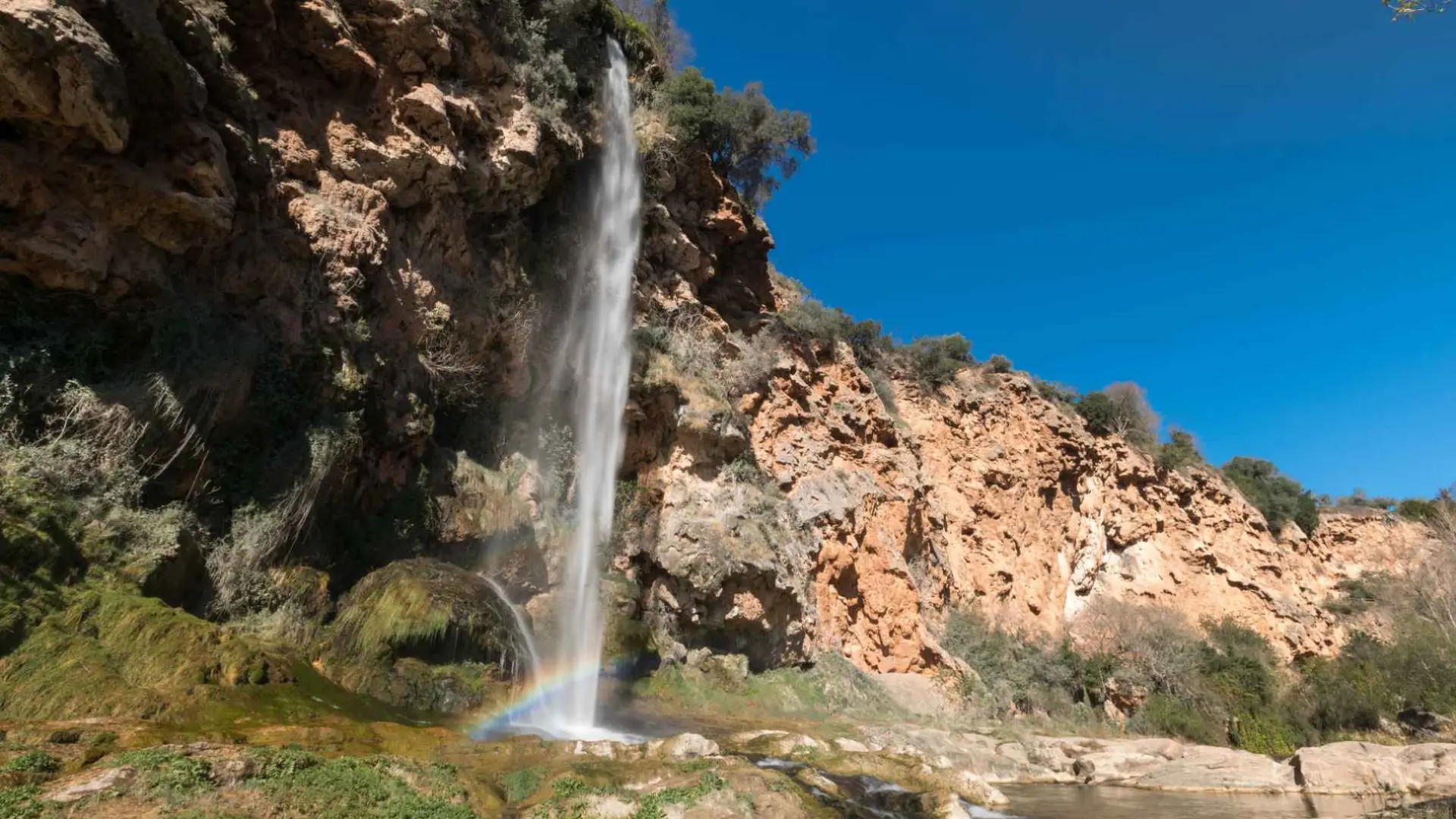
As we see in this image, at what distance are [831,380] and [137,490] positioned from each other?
2030 cm

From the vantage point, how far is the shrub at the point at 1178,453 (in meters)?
32.4

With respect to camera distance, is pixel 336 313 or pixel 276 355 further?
pixel 336 313

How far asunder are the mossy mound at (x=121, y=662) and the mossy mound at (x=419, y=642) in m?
1.89

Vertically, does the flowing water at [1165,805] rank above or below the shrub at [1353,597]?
below

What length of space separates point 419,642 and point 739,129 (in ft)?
62.6

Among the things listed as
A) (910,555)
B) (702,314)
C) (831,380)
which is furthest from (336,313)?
(910,555)

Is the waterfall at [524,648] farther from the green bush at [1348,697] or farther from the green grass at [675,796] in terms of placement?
the green bush at [1348,697]

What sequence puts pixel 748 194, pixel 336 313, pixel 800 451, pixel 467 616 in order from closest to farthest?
pixel 467 616
pixel 336 313
pixel 800 451
pixel 748 194

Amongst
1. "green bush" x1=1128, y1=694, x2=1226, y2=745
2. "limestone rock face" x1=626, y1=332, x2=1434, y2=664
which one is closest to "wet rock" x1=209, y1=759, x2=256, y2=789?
"limestone rock face" x1=626, y1=332, x2=1434, y2=664

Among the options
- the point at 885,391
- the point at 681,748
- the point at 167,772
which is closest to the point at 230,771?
the point at 167,772

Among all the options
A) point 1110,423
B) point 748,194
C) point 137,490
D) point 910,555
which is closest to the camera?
point 137,490

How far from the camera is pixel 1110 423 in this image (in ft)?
107

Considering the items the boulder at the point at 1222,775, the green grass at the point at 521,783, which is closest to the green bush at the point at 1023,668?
the boulder at the point at 1222,775

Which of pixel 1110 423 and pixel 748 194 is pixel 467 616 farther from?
pixel 1110 423
